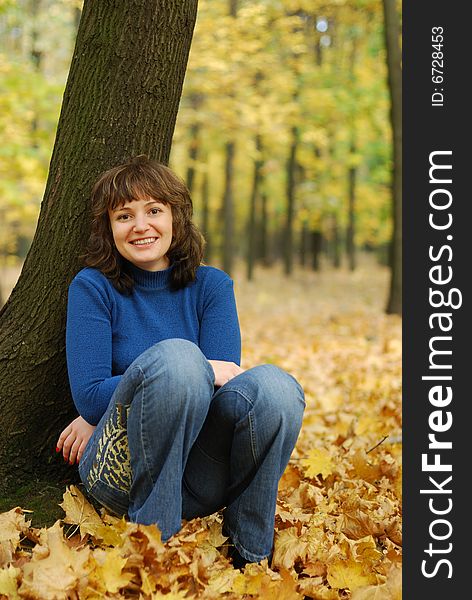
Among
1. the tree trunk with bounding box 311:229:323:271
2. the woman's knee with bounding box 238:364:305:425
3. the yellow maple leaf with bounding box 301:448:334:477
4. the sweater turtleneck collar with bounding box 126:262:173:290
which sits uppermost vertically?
the tree trunk with bounding box 311:229:323:271

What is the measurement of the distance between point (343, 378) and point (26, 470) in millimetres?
3856

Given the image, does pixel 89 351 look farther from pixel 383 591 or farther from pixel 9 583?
pixel 383 591

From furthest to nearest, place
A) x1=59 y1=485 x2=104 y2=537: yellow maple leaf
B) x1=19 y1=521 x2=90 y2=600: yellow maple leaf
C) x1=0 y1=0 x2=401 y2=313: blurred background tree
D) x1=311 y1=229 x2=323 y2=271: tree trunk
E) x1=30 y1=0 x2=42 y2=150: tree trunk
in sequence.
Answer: x1=311 y1=229 x2=323 y2=271: tree trunk
x1=0 y1=0 x2=401 y2=313: blurred background tree
x1=30 y1=0 x2=42 y2=150: tree trunk
x1=59 y1=485 x2=104 y2=537: yellow maple leaf
x1=19 y1=521 x2=90 y2=600: yellow maple leaf

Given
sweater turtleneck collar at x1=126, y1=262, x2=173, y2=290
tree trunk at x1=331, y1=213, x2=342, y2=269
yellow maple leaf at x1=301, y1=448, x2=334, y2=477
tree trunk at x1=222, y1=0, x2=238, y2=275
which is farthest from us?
tree trunk at x1=331, y1=213, x2=342, y2=269

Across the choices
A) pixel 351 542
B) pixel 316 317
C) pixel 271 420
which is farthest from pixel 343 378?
pixel 316 317

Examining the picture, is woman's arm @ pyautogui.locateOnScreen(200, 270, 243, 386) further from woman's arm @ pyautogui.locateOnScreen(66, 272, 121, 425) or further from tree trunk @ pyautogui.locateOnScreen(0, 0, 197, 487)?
tree trunk @ pyautogui.locateOnScreen(0, 0, 197, 487)

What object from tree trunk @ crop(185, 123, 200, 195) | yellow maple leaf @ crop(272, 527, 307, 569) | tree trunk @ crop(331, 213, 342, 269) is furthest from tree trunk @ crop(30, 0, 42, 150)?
tree trunk @ crop(331, 213, 342, 269)

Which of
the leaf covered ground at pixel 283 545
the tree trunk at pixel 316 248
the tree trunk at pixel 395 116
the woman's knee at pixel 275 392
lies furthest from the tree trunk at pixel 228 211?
the woman's knee at pixel 275 392

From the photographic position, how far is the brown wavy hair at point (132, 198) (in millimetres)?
2625

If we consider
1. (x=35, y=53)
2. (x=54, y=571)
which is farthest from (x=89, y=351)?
(x=35, y=53)

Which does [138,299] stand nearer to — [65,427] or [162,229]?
→ [162,229]

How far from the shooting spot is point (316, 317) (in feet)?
40.6

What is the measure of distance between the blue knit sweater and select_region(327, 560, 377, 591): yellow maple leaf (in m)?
0.81

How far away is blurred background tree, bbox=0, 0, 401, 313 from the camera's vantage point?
35.2 ft
